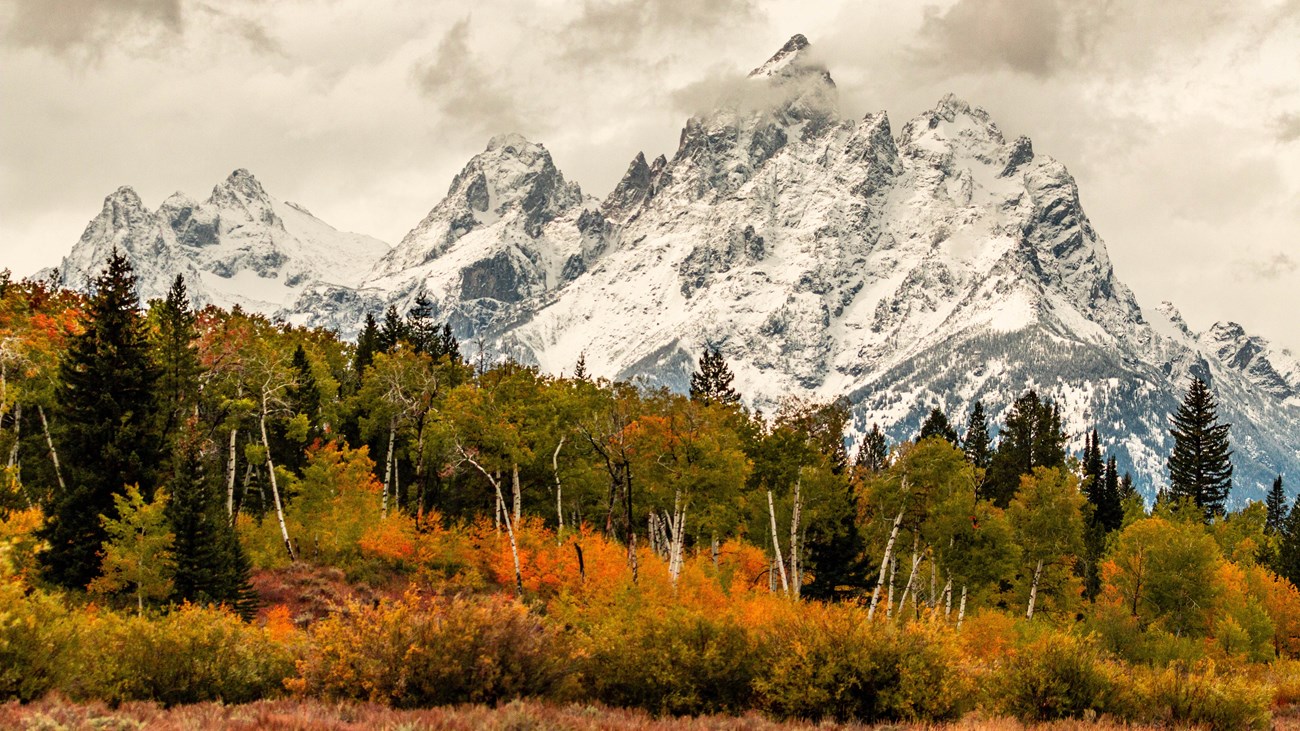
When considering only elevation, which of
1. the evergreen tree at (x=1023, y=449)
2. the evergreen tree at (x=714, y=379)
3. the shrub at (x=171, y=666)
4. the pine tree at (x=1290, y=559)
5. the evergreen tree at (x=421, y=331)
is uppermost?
the evergreen tree at (x=421, y=331)

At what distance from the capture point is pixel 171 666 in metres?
17.2

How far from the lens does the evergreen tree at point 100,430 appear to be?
1305 inches

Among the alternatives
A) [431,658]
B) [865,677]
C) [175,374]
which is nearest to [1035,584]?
[865,677]

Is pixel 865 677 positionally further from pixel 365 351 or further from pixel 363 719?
pixel 365 351

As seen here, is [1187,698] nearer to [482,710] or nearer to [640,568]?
[482,710]

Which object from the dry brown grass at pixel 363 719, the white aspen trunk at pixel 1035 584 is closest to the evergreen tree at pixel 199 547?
the dry brown grass at pixel 363 719

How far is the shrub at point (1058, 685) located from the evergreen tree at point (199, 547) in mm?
26590

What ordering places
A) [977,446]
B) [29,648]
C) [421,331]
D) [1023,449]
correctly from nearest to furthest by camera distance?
[29,648] → [1023,449] → [977,446] → [421,331]

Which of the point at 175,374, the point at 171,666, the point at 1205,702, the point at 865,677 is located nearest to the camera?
the point at 171,666

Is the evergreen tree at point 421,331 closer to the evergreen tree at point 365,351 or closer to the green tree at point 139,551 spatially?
the evergreen tree at point 365,351

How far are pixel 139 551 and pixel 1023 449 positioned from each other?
78650 mm

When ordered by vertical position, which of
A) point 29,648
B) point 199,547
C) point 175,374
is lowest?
point 29,648

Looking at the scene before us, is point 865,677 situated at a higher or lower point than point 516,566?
higher

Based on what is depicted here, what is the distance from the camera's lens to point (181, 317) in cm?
4388
